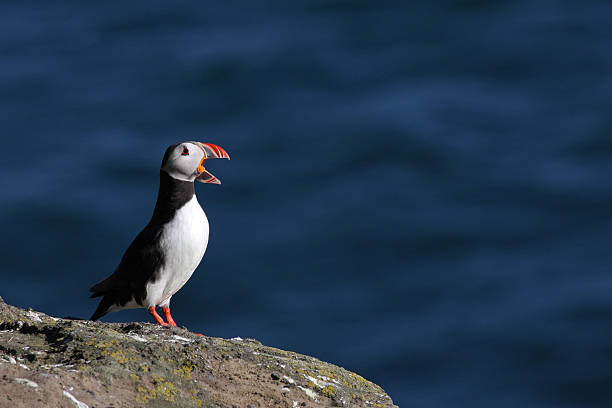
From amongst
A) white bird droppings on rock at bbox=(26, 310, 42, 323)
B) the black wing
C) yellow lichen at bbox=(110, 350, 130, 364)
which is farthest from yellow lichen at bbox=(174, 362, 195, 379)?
the black wing

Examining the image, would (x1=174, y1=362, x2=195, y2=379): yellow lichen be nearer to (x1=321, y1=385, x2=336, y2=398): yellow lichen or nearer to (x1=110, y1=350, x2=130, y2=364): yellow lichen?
(x1=110, y1=350, x2=130, y2=364): yellow lichen

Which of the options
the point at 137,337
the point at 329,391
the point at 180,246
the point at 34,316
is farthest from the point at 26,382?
the point at 180,246

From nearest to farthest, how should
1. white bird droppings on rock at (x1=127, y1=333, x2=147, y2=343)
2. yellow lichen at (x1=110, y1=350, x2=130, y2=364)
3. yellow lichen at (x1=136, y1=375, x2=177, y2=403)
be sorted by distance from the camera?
1. yellow lichen at (x1=136, y1=375, x2=177, y2=403)
2. yellow lichen at (x1=110, y1=350, x2=130, y2=364)
3. white bird droppings on rock at (x1=127, y1=333, x2=147, y2=343)

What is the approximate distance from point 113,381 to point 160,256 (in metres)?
3.12

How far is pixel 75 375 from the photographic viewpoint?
372 centimetres

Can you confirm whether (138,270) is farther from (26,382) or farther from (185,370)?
(26,382)

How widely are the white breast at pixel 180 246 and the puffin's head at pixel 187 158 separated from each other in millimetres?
245

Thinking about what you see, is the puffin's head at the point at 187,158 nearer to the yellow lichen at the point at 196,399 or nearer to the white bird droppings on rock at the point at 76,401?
the yellow lichen at the point at 196,399

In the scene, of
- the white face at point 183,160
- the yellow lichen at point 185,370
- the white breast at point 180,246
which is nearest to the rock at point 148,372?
the yellow lichen at point 185,370

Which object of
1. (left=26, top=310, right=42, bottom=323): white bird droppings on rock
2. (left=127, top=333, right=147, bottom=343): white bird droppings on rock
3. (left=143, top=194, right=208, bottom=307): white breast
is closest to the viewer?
(left=127, top=333, right=147, bottom=343): white bird droppings on rock

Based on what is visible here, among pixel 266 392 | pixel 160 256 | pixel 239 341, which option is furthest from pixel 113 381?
pixel 160 256

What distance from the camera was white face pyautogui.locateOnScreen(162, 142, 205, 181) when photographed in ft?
22.1

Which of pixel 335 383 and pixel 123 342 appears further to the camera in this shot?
pixel 335 383

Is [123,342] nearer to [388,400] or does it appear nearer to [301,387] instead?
[301,387]
